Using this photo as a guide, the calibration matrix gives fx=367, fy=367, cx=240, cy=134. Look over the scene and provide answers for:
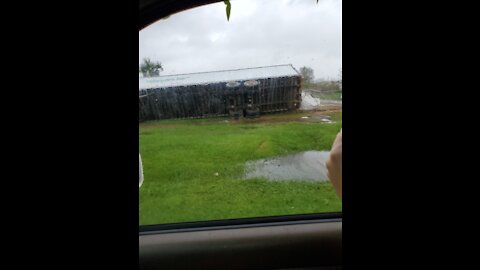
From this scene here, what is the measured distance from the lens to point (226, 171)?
5.98ft

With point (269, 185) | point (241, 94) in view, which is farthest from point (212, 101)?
point (269, 185)

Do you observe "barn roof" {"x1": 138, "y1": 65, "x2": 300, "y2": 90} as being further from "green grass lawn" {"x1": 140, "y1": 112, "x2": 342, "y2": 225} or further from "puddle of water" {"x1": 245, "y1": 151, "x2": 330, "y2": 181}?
"puddle of water" {"x1": 245, "y1": 151, "x2": 330, "y2": 181}

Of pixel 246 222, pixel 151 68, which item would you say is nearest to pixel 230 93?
pixel 151 68

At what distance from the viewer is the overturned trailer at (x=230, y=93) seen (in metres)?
1.63

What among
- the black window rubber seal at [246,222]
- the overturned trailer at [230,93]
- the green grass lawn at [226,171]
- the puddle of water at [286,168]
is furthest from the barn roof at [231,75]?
the black window rubber seal at [246,222]

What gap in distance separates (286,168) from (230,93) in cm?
46

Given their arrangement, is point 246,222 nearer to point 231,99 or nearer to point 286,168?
point 286,168

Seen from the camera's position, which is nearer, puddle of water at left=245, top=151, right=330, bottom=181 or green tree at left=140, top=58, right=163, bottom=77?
green tree at left=140, top=58, right=163, bottom=77

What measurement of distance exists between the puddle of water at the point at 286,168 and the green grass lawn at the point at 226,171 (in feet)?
0.08

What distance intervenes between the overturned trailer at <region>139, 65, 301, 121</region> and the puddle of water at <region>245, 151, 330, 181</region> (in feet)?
0.83

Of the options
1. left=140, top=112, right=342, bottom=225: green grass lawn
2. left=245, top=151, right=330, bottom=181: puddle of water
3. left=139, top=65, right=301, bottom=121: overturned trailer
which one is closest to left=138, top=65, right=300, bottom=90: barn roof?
left=139, top=65, right=301, bottom=121: overturned trailer

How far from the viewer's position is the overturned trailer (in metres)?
1.63
